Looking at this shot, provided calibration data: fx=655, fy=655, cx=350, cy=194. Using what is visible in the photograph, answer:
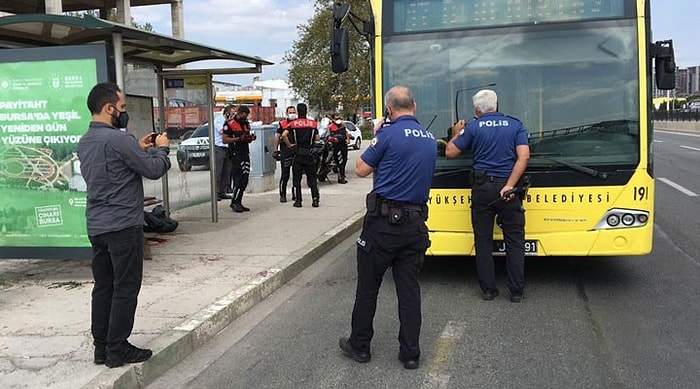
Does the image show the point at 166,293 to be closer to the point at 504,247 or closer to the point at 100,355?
the point at 100,355

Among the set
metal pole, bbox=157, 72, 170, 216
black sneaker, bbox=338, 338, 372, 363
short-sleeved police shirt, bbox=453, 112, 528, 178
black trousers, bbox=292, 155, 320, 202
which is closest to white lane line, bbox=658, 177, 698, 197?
black trousers, bbox=292, 155, 320, 202

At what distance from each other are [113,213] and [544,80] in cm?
416

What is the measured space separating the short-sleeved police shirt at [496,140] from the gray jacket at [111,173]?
Answer: 298cm

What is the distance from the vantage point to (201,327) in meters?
5.22

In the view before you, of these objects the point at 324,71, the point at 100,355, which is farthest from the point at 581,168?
the point at 324,71

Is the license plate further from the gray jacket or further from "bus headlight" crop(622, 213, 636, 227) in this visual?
the gray jacket

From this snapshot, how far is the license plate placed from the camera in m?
6.27

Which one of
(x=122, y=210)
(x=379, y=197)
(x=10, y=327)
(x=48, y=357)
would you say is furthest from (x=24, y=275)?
(x=379, y=197)

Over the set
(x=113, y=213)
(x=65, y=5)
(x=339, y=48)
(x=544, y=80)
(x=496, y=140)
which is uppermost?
(x=65, y=5)

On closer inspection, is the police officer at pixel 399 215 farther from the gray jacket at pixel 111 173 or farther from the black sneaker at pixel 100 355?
the black sneaker at pixel 100 355

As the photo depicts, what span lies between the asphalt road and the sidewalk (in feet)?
0.59

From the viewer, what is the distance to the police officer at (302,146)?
38.3 ft

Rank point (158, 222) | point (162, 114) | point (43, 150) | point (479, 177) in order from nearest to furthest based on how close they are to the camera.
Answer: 1. point (479, 177)
2. point (43, 150)
3. point (158, 222)
4. point (162, 114)

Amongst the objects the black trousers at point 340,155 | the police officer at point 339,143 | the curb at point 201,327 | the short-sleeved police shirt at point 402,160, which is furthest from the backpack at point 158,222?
the black trousers at point 340,155
